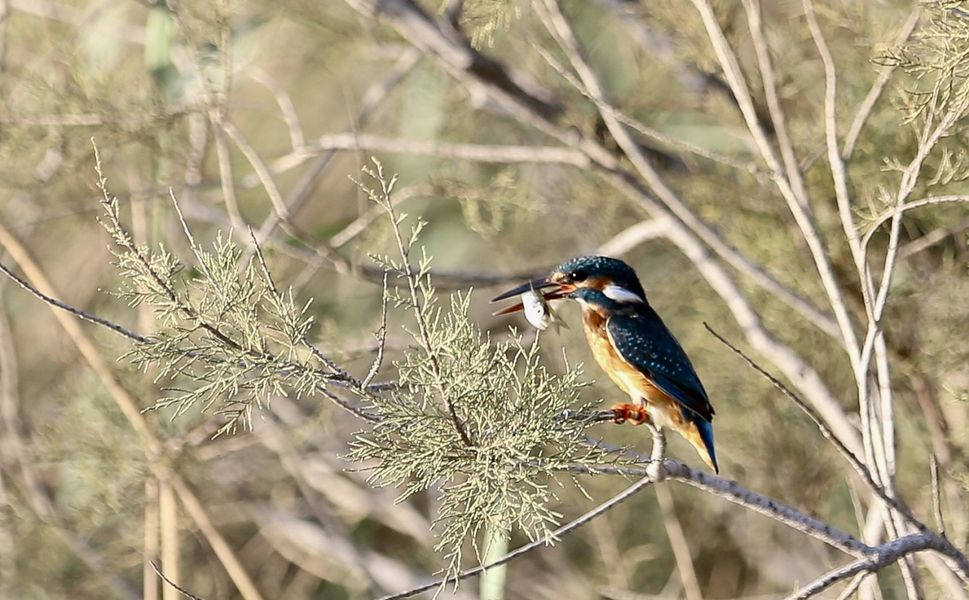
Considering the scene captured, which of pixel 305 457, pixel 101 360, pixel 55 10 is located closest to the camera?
pixel 101 360

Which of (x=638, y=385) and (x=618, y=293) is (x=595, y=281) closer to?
(x=618, y=293)

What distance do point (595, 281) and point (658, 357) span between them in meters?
0.22

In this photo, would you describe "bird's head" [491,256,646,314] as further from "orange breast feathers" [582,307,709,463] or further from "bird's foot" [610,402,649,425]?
"bird's foot" [610,402,649,425]

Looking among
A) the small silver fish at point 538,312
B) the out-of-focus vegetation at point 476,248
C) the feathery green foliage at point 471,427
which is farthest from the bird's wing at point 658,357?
the feathery green foliage at point 471,427

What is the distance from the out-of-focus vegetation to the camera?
2746 mm

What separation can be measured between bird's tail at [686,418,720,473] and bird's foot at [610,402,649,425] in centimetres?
9

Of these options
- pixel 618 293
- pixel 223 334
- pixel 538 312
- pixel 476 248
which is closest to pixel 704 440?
pixel 618 293

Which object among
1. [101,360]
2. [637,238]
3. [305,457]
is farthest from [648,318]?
[305,457]

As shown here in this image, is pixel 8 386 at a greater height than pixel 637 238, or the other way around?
pixel 8 386

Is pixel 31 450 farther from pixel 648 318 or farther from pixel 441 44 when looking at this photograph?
pixel 648 318

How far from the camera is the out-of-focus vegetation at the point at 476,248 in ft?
9.01

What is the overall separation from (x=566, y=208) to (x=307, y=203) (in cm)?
128

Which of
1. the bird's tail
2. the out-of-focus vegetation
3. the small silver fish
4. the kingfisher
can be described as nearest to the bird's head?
the kingfisher

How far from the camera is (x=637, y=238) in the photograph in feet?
10.2
